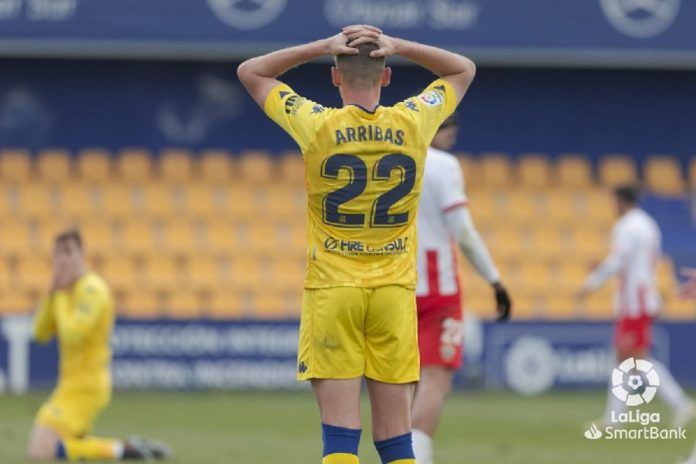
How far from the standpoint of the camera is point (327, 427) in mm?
6250

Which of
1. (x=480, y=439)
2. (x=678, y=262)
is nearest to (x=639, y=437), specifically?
(x=480, y=439)

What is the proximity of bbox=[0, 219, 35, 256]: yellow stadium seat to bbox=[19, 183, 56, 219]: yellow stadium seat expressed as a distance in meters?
0.22

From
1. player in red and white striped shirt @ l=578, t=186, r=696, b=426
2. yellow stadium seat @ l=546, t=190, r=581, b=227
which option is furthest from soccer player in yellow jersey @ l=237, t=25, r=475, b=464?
yellow stadium seat @ l=546, t=190, r=581, b=227

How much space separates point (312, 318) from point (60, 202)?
1295 cm

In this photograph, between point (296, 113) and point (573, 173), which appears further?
point (573, 173)

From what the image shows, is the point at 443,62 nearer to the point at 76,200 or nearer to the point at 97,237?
the point at 97,237

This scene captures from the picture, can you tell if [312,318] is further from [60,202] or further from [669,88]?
[669,88]

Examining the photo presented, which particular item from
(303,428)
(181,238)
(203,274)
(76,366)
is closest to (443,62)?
(76,366)

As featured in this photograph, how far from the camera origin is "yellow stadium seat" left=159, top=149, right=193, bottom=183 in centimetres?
1925

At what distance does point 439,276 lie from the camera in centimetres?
867

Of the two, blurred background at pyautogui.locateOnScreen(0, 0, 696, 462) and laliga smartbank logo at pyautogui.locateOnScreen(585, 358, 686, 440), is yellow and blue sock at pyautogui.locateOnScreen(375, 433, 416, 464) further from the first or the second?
blurred background at pyautogui.locateOnScreen(0, 0, 696, 462)

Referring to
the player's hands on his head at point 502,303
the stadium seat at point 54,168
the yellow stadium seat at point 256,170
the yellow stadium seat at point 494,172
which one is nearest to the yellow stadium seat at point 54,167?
the stadium seat at point 54,168

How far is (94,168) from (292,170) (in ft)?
8.27

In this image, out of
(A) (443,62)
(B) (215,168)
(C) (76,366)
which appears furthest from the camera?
(B) (215,168)
